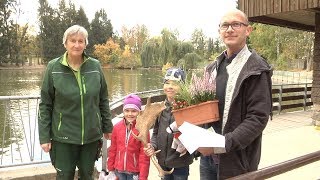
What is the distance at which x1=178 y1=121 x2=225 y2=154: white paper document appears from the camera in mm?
1562

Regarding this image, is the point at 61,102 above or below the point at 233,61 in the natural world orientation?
below

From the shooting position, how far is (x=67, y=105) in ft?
9.18

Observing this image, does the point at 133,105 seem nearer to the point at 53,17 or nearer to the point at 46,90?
the point at 46,90

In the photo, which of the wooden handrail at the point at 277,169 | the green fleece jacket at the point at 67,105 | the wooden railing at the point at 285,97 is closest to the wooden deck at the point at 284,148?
the wooden railing at the point at 285,97

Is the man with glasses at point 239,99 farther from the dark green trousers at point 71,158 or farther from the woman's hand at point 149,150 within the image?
the dark green trousers at point 71,158

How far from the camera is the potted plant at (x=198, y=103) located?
5.63ft

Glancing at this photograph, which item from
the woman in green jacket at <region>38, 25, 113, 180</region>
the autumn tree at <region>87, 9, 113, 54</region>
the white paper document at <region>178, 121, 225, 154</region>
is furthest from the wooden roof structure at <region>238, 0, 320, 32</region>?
the autumn tree at <region>87, 9, 113, 54</region>

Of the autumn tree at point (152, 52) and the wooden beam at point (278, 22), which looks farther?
the autumn tree at point (152, 52)

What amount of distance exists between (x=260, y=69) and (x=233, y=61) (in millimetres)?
172

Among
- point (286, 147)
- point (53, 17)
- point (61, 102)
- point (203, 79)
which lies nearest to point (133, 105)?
point (61, 102)

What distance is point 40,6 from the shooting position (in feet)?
224

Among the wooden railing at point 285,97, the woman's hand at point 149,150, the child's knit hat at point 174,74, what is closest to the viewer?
the child's knit hat at point 174,74

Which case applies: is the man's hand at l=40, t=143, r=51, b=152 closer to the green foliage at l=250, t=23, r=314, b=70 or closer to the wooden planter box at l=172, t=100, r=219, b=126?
the wooden planter box at l=172, t=100, r=219, b=126

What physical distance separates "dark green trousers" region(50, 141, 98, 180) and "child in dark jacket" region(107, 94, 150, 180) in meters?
0.21
